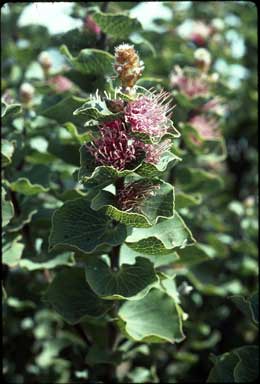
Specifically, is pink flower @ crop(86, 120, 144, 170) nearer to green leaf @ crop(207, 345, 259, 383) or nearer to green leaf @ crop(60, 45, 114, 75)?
green leaf @ crop(60, 45, 114, 75)

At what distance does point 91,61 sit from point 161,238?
846 mm

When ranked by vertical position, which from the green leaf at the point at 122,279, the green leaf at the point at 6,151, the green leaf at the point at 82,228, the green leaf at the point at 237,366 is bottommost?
the green leaf at the point at 237,366

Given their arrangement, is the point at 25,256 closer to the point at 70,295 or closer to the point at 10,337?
the point at 70,295

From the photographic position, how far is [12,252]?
2.56 metres

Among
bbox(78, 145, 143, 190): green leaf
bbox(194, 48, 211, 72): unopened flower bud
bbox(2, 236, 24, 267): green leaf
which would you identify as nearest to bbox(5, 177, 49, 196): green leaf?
bbox(2, 236, 24, 267): green leaf

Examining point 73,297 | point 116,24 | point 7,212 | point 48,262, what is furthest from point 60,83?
point 73,297

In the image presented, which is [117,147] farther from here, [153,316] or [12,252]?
[12,252]

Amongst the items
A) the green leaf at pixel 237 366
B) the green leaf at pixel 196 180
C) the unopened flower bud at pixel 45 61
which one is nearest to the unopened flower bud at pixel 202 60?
the green leaf at pixel 196 180

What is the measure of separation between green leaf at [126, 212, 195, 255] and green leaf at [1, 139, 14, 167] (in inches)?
25.8

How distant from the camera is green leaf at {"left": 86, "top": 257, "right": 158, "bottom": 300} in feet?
6.97

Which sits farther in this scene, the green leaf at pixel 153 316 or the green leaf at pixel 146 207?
the green leaf at pixel 153 316

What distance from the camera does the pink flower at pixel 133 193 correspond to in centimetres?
202

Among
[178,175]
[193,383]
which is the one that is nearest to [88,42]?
[178,175]

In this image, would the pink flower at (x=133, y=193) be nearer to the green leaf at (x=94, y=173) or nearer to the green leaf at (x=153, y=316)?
the green leaf at (x=94, y=173)
